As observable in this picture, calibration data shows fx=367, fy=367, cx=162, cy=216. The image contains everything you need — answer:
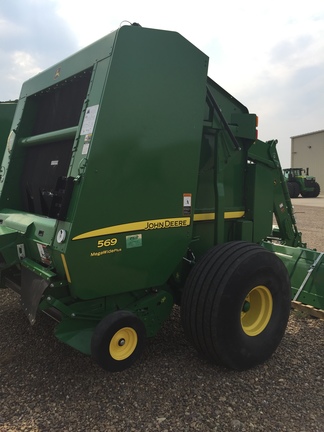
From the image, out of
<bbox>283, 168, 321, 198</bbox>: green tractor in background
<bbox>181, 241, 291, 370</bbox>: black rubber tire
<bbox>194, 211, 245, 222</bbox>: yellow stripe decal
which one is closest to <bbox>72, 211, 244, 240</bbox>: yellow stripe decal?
<bbox>194, 211, 245, 222</bbox>: yellow stripe decal

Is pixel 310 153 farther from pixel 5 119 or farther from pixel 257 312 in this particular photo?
pixel 257 312

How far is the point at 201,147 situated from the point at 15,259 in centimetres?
169

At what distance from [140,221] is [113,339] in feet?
2.54

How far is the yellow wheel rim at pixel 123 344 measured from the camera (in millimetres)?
2324

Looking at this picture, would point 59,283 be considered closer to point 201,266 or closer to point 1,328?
point 201,266

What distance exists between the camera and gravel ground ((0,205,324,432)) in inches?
84.2

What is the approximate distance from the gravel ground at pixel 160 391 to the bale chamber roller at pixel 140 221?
0.65ft

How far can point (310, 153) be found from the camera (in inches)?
1473

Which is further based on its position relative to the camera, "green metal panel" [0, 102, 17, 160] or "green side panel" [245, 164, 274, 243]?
"green metal panel" [0, 102, 17, 160]

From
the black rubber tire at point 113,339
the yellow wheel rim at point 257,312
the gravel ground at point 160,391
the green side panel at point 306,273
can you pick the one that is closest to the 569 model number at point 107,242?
the black rubber tire at point 113,339

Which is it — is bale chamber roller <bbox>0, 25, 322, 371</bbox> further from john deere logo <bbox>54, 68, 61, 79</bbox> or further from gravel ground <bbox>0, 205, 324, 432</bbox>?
gravel ground <bbox>0, 205, 324, 432</bbox>

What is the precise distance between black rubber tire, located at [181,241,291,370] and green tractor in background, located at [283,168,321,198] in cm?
2254

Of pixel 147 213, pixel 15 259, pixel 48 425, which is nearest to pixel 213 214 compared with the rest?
pixel 147 213

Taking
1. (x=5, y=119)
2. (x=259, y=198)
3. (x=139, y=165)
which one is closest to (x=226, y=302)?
(x=139, y=165)
